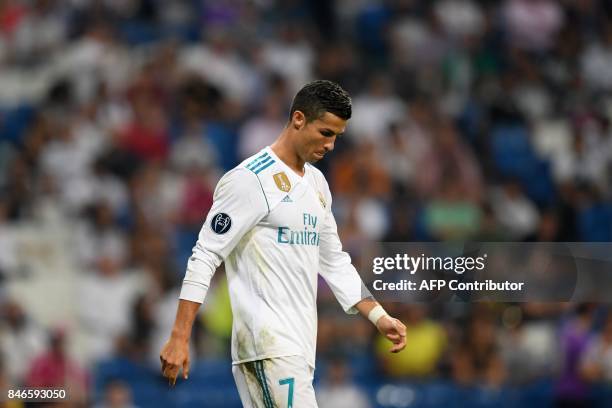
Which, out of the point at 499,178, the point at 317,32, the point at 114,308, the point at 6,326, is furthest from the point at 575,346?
the point at 317,32

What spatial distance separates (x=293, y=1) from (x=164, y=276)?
5.42 metres

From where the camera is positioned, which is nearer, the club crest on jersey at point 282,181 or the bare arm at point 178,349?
the bare arm at point 178,349

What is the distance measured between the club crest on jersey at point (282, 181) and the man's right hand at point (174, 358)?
0.83 meters

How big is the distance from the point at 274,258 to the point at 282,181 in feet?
1.15

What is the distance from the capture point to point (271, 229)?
5242 mm

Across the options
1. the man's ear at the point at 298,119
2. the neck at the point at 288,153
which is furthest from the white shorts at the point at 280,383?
the man's ear at the point at 298,119

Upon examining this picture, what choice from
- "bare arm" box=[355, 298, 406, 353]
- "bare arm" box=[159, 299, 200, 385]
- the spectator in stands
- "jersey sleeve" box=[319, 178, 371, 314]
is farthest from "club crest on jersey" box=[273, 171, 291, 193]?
the spectator in stands

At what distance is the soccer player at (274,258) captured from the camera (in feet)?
16.8

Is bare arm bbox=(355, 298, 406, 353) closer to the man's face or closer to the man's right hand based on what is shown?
the man's face

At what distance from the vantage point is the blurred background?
10.1m

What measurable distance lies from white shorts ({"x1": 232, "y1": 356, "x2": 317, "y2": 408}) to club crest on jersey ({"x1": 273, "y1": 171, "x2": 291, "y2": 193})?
75 cm

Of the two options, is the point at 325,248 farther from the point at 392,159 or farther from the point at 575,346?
the point at 392,159

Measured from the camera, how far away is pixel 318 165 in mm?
11727

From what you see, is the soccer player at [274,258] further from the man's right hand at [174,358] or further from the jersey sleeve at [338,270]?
the jersey sleeve at [338,270]
